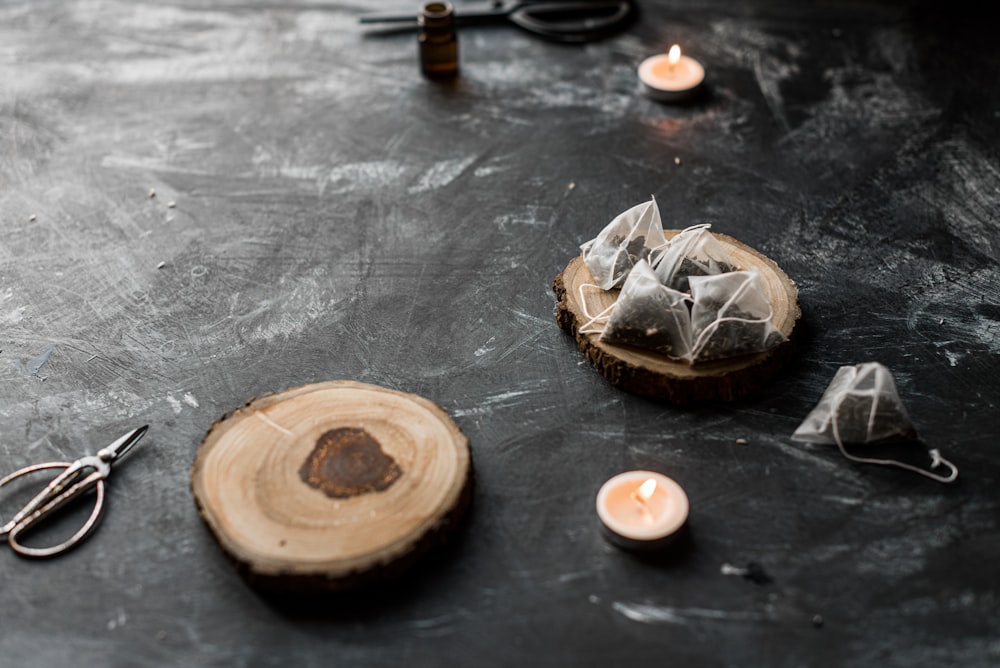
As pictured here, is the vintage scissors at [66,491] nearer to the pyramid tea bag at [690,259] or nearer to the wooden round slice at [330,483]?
the wooden round slice at [330,483]

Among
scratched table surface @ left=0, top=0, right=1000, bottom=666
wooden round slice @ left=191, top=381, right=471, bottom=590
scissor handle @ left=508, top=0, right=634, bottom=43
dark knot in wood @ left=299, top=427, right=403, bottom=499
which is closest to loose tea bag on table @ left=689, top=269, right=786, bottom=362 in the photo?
scratched table surface @ left=0, top=0, right=1000, bottom=666

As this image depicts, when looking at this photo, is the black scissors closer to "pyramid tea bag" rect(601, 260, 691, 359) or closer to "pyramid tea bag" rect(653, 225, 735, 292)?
"pyramid tea bag" rect(653, 225, 735, 292)

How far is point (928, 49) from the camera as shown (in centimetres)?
385

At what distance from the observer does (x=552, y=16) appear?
414cm

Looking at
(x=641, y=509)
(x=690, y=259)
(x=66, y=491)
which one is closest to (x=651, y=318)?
(x=690, y=259)

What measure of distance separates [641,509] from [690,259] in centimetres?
75

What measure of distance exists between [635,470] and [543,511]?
0.26m

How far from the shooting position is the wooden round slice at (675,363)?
237 centimetres

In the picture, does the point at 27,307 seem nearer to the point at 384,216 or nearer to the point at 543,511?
the point at 384,216

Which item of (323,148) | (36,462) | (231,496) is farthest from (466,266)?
(36,462)

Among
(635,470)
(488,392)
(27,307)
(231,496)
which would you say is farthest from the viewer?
(27,307)

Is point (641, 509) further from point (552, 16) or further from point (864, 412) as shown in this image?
point (552, 16)

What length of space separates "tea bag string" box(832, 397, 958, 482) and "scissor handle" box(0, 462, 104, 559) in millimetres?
1741

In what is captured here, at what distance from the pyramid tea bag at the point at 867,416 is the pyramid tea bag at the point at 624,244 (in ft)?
2.13
